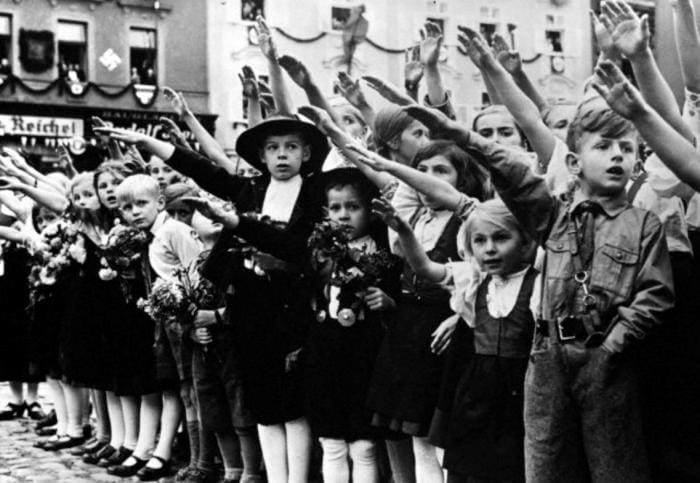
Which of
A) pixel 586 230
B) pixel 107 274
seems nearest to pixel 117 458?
pixel 107 274

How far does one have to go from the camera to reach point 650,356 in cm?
386

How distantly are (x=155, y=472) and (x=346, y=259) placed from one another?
2845mm

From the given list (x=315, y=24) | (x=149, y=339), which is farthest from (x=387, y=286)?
(x=315, y=24)

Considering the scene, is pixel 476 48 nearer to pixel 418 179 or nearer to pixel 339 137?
pixel 418 179

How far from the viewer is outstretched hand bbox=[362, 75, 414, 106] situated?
5.80 meters

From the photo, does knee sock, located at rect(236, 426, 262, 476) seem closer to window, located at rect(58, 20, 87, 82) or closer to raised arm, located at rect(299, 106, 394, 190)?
raised arm, located at rect(299, 106, 394, 190)

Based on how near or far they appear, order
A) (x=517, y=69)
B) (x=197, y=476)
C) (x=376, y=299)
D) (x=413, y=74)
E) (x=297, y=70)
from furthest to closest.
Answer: (x=197, y=476)
(x=413, y=74)
(x=297, y=70)
(x=517, y=69)
(x=376, y=299)

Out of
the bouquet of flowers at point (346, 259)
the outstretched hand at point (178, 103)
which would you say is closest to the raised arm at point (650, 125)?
the bouquet of flowers at point (346, 259)

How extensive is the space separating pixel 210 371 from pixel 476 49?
2.92 m

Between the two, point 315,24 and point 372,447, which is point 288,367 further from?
point 315,24

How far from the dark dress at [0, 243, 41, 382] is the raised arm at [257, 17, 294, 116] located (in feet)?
15.3

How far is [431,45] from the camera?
5945 mm

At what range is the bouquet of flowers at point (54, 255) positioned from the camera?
824cm

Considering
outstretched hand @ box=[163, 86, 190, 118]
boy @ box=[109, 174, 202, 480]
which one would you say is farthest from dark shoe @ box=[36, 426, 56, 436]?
outstretched hand @ box=[163, 86, 190, 118]
